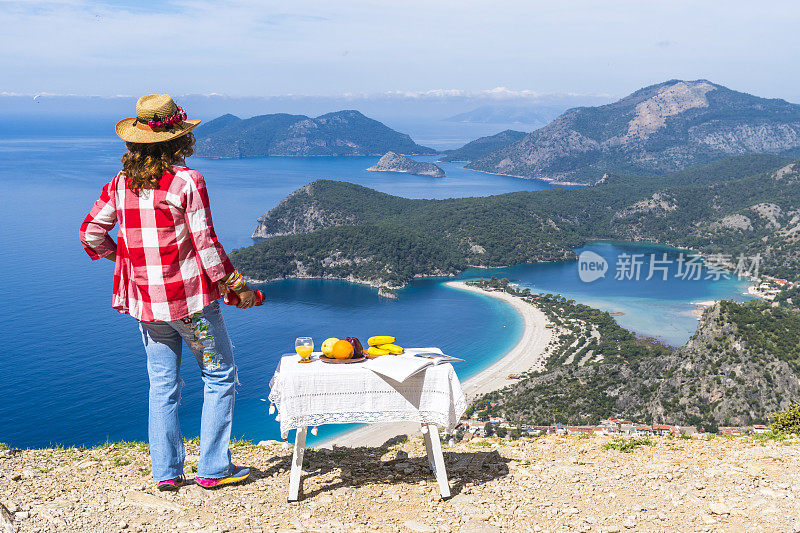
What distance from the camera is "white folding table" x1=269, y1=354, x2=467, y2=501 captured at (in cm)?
503

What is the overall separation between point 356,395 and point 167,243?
198 centimetres

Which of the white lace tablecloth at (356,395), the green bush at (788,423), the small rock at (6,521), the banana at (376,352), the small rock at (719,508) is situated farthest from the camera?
the green bush at (788,423)

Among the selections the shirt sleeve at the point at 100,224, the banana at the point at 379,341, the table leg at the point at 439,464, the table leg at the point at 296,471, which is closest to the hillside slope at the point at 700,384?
the table leg at the point at 439,464

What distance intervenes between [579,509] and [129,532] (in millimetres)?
3571

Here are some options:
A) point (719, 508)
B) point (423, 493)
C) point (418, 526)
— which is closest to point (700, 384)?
point (719, 508)

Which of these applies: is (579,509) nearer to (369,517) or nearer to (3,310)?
(369,517)

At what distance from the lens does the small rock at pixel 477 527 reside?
4625 mm

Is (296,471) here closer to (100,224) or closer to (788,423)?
(100,224)

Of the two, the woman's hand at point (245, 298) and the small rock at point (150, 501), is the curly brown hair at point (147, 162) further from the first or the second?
the small rock at point (150, 501)

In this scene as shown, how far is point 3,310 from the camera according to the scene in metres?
68.2

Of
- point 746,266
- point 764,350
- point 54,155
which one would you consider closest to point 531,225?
point 746,266

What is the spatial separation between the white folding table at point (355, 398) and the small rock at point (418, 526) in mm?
494

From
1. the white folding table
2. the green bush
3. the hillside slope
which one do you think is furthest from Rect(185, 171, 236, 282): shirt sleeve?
the hillside slope

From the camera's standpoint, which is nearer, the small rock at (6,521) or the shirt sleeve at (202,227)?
the small rock at (6,521)
